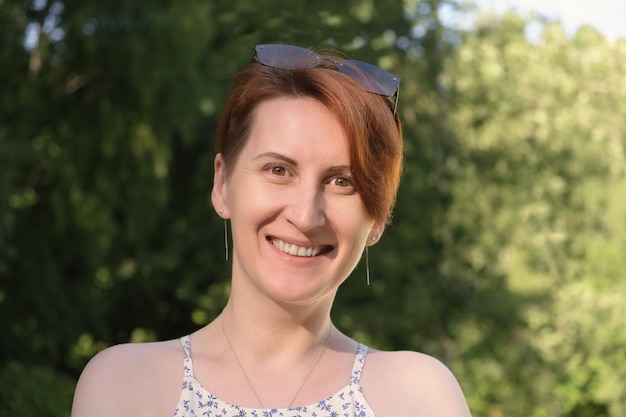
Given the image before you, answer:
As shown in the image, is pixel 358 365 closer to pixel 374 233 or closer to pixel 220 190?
pixel 374 233

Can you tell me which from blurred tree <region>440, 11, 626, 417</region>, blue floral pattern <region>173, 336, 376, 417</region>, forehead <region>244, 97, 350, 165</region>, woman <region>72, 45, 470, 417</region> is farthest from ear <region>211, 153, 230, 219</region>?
blurred tree <region>440, 11, 626, 417</region>

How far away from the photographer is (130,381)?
1842 mm

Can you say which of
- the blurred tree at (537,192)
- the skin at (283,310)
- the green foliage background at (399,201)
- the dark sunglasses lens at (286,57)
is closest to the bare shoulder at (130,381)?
the skin at (283,310)

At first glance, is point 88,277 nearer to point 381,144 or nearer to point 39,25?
point 39,25

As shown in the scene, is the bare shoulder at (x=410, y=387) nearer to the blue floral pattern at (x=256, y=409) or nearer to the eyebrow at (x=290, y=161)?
the blue floral pattern at (x=256, y=409)

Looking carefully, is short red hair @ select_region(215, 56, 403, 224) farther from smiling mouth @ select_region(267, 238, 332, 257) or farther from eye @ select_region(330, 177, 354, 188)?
smiling mouth @ select_region(267, 238, 332, 257)

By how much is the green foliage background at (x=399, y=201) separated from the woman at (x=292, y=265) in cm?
355

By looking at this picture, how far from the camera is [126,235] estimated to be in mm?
8852

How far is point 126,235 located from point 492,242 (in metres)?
3.82

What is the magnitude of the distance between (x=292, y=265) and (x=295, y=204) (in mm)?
106

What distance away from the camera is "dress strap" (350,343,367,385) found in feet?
6.38

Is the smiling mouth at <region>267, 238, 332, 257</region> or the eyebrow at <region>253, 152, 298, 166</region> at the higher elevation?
the eyebrow at <region>253, 152, 298, 166</region>

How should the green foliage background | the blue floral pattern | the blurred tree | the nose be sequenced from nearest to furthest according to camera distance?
the nose < the blue floral pattern < the green foliage background < the blurred tree

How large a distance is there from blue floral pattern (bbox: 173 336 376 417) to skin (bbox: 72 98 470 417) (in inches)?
0.5
